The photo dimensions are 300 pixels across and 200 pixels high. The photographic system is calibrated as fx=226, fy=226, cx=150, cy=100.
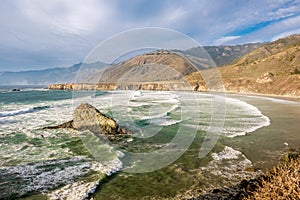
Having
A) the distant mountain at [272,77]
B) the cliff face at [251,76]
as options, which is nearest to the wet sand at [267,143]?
the cliff face at [251,76]

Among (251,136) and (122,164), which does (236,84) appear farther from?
(122,164)

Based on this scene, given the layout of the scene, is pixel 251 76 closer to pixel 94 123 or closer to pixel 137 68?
pixel 137 68

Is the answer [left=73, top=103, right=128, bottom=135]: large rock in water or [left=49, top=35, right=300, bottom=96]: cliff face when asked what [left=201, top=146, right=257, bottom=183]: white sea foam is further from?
[left=49, top=35, right=300, bottom=96]: cliff face

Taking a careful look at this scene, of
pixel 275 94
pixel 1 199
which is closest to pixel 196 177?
pixel 1 199

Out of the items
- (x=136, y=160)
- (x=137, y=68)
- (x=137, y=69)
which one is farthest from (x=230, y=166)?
(x=137, y=69)

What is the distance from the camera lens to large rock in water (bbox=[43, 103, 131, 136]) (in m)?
16.5

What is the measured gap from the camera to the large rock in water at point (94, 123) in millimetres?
16500

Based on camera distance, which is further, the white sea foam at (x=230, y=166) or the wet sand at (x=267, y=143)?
the wet sand at (x=267, y=143)

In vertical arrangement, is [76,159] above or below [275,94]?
below

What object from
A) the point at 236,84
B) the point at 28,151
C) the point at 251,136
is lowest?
the point at 28,151

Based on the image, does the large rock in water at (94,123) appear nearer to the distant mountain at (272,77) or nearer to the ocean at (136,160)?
the ocean at (136,160)

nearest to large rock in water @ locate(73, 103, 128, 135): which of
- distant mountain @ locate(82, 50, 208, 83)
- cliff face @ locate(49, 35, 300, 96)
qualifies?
distant mountain @ locate(82, 50, 208, 83)

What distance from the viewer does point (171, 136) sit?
Result: 1555 cm

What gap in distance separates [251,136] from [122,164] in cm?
899
